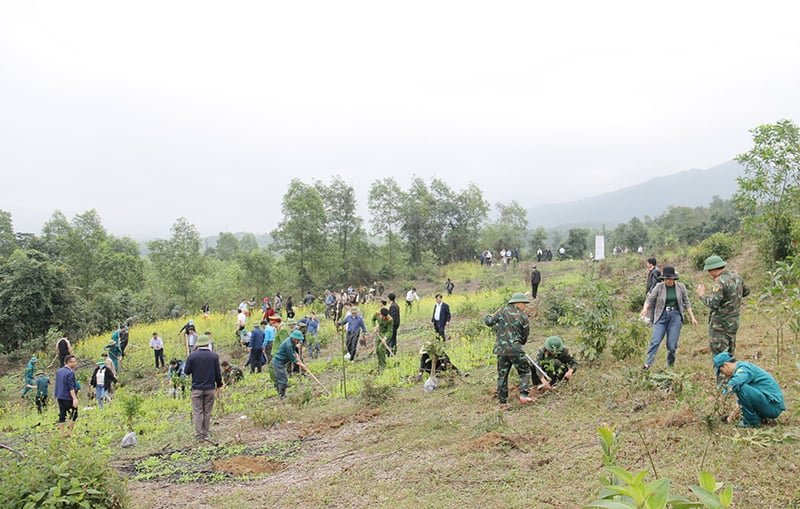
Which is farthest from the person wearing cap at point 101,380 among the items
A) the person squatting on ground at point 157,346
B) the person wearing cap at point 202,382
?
the person wearing cap at point 202,382

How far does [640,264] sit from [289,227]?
1936cm

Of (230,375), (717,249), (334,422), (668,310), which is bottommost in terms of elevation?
(230,375)

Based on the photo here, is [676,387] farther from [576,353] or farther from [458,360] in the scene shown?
[458,360]

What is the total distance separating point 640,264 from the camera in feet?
73.6

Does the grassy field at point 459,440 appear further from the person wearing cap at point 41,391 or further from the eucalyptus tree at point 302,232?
the eucalyptus tree at point 302,232

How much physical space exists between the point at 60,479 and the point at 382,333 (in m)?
7.36

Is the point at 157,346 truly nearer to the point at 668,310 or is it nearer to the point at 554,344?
the point at 554,344

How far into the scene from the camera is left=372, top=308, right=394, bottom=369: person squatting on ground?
11.0 metres

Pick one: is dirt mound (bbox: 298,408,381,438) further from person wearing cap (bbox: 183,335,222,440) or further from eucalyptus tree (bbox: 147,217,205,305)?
eucalyptus tree (bbox: 147,217,205,305)

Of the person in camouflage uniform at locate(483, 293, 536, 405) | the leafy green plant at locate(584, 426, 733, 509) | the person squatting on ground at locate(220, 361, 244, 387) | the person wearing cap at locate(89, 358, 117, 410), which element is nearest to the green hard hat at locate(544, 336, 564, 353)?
the person in camouflage uniform at locate(483, 293, 536, 405)

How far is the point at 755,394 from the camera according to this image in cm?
452

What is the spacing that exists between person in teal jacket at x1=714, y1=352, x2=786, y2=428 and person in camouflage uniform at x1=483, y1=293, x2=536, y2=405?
2.46 metres

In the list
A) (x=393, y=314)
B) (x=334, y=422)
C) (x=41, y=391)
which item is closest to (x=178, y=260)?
(x=41, y=391)

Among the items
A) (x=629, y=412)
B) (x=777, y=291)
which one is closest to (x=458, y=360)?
(x=629, y=412)
